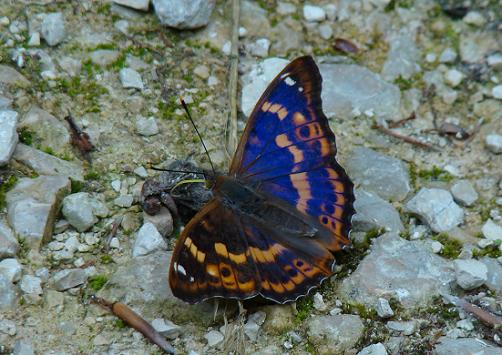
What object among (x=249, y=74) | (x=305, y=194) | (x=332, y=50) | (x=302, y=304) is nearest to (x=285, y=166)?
(x=305, y=194)

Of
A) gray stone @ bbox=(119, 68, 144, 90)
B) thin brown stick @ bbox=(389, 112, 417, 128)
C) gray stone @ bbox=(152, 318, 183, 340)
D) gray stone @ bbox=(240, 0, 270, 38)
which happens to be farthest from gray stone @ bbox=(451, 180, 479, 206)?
gray stone @ bbox=(119, 68, 144, 90)

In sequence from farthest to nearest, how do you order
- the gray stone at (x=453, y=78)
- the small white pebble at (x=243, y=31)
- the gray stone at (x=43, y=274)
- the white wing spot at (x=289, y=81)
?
the small white pebble at (x=243, y=31), the gray stone at (x=453, y=78), the white wing spot at (x=289, y=81), the gray stone at (x=43, y=274)

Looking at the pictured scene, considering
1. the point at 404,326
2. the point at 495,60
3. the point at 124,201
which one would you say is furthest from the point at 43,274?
the point at 495,60

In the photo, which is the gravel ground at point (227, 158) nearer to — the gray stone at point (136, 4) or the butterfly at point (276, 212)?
the gray stone at point (136, 4)

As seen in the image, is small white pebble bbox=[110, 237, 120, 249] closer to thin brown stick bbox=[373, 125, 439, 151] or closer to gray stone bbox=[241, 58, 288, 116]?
gray stone bbox=[241, 58, 288, 116]

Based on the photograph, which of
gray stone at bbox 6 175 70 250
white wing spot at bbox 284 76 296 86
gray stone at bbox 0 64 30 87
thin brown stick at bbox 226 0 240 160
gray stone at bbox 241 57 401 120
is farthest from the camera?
gray stone at bbox 241 57 401 120

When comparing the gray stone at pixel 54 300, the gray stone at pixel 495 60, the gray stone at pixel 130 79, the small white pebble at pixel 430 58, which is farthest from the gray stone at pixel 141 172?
the gray stone at pixel 495 60

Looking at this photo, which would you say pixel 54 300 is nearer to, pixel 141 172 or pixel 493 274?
pixel 141 172
